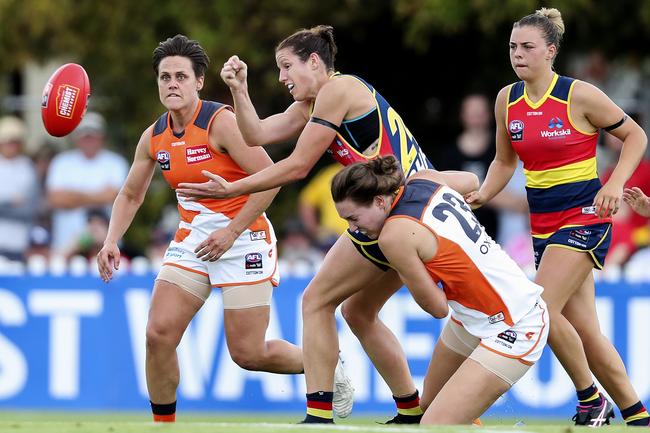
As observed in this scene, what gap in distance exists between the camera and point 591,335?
830 cm

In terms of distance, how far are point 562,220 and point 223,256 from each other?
Result: 6.62 feet

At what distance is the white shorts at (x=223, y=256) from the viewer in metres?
8.34

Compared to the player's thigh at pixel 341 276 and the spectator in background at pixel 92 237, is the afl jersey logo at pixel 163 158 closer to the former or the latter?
the player's thigh at pixel 341 276

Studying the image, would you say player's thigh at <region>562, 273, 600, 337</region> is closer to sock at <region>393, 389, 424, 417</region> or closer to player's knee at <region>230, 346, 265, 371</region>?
sock at <region>393, 389, 424, 417</region>

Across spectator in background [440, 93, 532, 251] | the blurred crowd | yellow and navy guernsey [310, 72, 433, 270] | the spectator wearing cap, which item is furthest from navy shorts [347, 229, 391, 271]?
the spectator wearing cap

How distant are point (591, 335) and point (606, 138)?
19.4ft

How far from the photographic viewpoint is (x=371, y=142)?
7844mm

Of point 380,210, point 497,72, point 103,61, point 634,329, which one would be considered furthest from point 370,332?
point 103,61

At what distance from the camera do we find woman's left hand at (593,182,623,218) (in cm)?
783

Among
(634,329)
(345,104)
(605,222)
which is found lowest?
(634,329)

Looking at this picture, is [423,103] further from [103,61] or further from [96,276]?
[96,276]

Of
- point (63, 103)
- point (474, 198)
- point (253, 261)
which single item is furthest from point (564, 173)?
point (63, 103)

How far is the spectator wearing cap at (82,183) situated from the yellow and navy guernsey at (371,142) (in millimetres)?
5530

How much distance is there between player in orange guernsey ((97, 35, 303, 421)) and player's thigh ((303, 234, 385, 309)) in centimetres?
54
